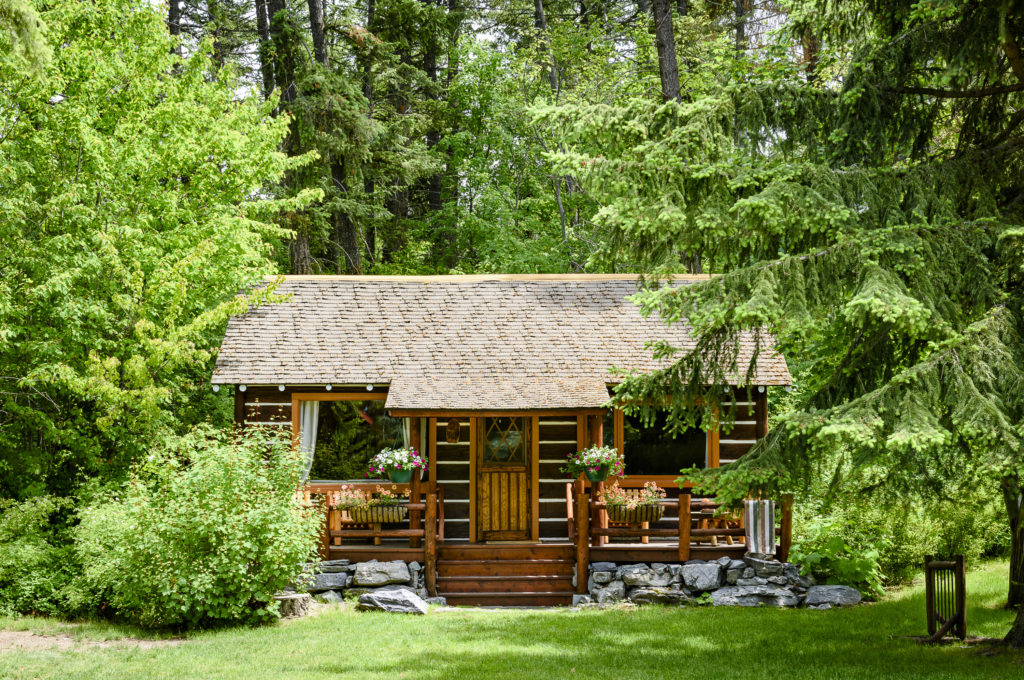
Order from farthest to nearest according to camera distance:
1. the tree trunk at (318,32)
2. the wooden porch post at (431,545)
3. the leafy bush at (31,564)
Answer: the tree trunk at (318,32), the wooden porch post at (431,545), the leafy bush at (31,564)

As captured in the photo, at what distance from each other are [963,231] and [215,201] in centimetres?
1296

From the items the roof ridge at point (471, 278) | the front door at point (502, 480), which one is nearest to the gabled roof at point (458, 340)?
the roof ridge at point (471, 278)

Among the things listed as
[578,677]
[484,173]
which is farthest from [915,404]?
[484,173]

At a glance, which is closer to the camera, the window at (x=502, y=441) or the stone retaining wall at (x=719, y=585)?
the stone retaining wall at (x=719, y=585)

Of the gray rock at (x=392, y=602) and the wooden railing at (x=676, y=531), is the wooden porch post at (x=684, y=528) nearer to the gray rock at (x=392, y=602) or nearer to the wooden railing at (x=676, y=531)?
the wooden railing at (x=676, y=531)

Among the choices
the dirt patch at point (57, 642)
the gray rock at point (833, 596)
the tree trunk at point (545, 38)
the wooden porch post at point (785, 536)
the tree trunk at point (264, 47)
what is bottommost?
the dirt patch at point (57, 642)

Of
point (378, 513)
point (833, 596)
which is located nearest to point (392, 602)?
point (378, 513)

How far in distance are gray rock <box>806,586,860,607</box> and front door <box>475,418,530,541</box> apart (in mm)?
4816

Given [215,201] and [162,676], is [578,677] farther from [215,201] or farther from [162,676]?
[215,201]

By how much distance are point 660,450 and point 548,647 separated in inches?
262

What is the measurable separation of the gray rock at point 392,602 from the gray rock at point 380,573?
57cm

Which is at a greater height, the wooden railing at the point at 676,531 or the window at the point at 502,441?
the window at the point at 502,441

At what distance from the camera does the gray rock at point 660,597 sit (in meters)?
14.0

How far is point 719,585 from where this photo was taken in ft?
46.4
